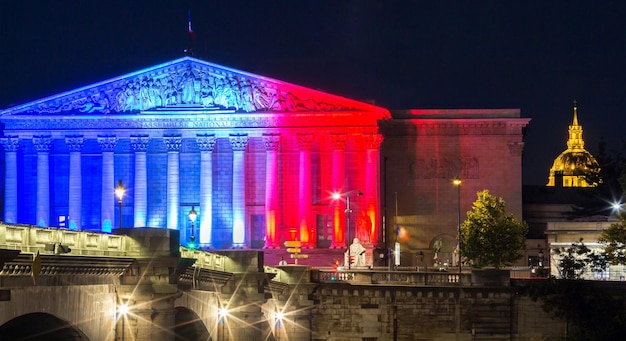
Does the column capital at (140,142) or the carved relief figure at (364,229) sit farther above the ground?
the column capital at (140,142)

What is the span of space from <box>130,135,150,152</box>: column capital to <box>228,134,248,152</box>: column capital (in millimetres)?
8180

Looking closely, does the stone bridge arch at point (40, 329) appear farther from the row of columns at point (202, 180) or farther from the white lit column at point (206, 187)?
the row of columns at point (202, 180)

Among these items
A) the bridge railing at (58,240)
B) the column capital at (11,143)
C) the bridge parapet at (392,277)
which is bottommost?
the bridge parapet at (392,277)

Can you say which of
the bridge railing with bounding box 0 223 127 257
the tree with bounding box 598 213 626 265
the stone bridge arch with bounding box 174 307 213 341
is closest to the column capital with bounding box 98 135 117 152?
the tree with bounding box 598 213 626 265

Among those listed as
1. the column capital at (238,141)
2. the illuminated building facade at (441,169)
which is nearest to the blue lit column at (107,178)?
the column capital at (238,141)

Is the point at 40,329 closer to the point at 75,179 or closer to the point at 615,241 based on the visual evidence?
the point at 615,241

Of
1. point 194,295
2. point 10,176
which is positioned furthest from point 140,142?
point 194,295

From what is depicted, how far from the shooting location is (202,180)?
132875mm

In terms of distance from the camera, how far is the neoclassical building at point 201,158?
433ft

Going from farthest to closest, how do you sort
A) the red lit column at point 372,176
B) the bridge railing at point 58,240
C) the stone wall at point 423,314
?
the red lit column at point 372,176
the stone wall at point 423,314
the bridge railing at point 58,240

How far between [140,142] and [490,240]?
38.7 meters

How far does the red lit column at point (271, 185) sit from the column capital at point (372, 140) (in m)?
8.64

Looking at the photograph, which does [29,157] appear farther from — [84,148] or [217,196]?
[217,196]

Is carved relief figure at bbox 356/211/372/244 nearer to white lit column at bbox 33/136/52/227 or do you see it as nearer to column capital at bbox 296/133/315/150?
column capital at bbox 296/133/315/150
